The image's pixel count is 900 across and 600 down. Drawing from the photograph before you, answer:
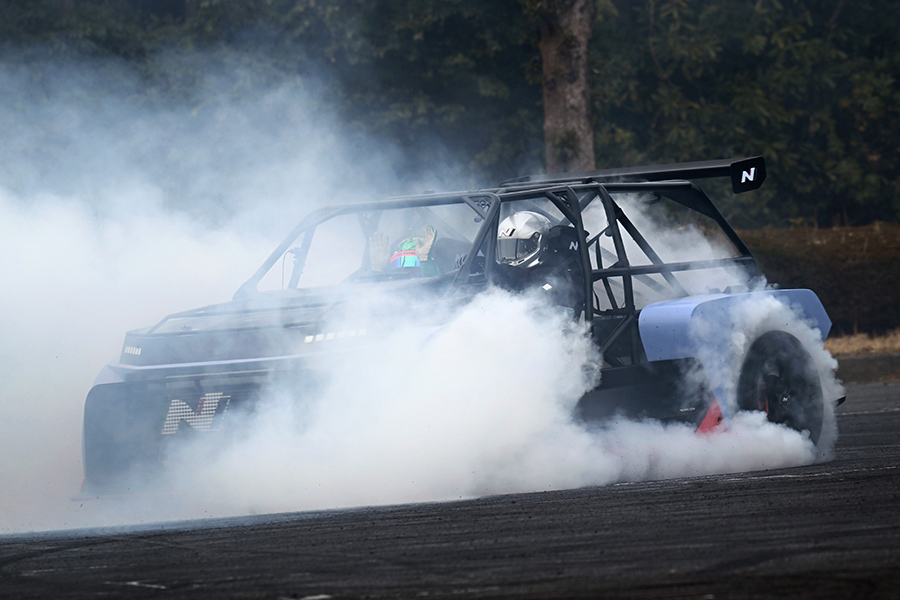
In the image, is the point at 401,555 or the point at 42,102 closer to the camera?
the point at 401,555

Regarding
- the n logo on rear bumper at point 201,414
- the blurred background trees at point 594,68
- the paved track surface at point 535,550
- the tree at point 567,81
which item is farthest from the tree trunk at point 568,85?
the n logo on rear bumper at point 201,414

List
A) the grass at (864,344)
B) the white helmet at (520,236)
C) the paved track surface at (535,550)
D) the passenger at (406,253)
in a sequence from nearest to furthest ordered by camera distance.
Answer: the paved track surface at (535,550), the white helmet at (520,236), the passenger at (406,253), the grass at (864,344)

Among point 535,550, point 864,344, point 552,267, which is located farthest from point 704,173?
point 864,344

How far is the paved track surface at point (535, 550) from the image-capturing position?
344 cm

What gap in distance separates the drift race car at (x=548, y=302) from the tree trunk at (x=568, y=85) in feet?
19.5

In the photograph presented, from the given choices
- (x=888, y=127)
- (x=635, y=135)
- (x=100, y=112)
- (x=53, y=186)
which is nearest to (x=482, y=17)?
(x=635, y=135)

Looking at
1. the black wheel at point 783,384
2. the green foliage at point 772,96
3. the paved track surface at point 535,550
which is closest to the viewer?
the paved track surface at point 535,550

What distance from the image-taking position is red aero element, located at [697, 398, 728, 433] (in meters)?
6.01

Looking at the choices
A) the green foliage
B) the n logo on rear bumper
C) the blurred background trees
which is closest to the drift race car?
the n logo on rear bumper

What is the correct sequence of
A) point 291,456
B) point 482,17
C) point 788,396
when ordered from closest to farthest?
1. point 291,456
2. point 788,396
3. point 482,17

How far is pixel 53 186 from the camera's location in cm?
968

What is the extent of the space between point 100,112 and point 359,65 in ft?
11.5

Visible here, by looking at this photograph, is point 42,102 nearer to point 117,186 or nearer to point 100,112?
point 100,112

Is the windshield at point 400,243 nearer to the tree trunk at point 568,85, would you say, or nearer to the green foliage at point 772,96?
the tree trunk at point 568,85
